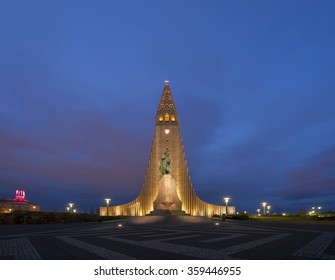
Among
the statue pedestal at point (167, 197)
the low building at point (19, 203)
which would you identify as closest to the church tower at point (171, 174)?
the statue pedestal at point (167, 197)

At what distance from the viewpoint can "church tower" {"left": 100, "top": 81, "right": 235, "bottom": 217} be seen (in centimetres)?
6694

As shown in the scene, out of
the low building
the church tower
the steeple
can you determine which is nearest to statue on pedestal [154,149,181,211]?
the church tower

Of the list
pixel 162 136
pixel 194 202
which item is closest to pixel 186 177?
pixel 194 202

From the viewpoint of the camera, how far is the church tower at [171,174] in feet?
220

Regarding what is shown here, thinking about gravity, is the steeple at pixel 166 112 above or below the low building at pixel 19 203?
above

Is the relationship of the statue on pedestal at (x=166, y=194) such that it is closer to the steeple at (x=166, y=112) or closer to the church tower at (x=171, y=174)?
the church tower at (x=171, y=174)

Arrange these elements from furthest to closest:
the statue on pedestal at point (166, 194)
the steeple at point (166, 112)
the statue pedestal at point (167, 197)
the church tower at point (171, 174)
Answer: the steeple at point (166, 112)
the church tower at point (171, 174)
the statue on pedestal at point (166, 194)
the statue pedestal at point (167, 197)

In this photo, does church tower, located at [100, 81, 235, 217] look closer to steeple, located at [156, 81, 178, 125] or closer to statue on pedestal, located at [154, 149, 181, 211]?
steeple, located at [156, 81, 178, 125]

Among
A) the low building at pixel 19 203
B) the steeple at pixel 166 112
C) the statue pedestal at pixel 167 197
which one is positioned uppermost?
the steeple at pixel 166 112

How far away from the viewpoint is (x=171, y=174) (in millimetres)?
68875

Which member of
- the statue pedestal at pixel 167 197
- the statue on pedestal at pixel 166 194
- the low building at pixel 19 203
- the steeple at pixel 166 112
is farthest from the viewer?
the low building at pixel 19 203
